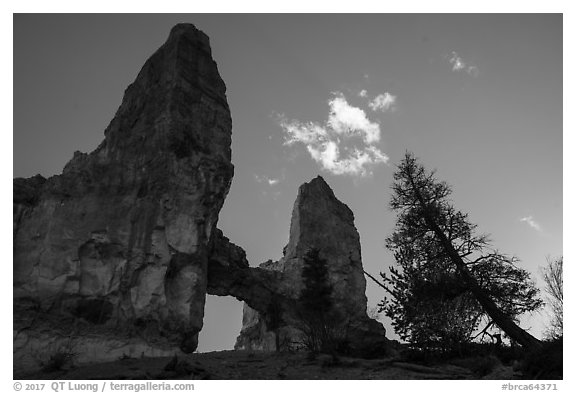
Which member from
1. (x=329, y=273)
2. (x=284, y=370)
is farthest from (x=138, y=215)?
(x=329, y=273)

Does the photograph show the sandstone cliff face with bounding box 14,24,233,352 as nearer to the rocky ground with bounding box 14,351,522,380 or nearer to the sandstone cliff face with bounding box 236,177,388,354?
the rocky ground with bounding box 14,351,522,380

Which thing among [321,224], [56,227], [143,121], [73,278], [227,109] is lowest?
[73,278]

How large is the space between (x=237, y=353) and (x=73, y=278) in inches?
324

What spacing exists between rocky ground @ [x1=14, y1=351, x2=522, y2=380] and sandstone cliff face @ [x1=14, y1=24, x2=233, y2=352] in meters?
3.87

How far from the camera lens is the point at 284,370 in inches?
616

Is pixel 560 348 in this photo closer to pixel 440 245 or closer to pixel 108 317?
pixel 440 245

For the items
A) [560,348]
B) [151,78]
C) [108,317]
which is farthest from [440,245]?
[151,78]

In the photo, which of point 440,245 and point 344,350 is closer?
point 440,245

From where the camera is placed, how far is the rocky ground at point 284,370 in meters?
14.3

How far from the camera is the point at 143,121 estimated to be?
2550 centimetres

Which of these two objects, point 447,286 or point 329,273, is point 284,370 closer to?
point 447,286

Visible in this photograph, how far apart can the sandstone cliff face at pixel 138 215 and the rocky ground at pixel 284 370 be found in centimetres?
387

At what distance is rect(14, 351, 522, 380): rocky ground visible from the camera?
14.3 m

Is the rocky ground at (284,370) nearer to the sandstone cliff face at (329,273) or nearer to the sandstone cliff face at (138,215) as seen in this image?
the sandstone cliff face at (138,215)
